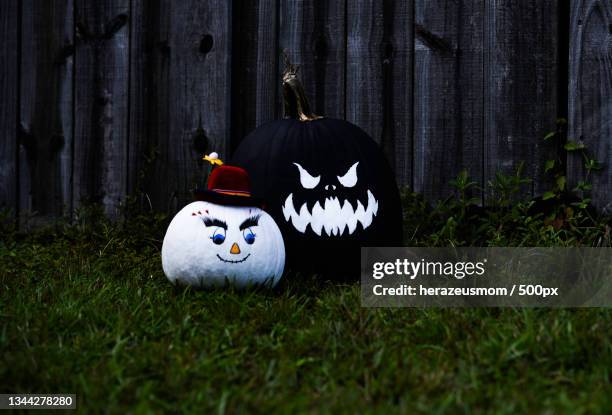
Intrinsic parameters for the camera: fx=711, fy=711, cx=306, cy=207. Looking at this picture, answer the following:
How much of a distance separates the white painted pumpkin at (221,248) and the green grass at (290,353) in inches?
3.0

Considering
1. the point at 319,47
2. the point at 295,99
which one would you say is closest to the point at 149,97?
the point at 319,47

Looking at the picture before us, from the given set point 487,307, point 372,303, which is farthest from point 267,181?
point 487,307

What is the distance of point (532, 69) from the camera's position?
12.6 feet

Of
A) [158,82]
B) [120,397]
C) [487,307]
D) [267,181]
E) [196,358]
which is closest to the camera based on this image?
[120,397]

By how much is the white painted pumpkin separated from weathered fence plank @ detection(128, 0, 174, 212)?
1.48 metres

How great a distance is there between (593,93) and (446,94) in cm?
77

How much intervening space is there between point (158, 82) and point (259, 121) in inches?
26.8

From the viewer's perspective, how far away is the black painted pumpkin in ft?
10.0

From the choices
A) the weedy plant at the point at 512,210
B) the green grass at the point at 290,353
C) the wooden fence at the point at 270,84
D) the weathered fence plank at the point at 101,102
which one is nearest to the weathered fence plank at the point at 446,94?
the wooden fence at the point at 270,84

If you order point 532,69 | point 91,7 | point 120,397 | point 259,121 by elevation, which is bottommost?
point 120,397

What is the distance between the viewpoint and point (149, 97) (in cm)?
428

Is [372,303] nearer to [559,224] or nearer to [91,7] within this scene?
[559,224]

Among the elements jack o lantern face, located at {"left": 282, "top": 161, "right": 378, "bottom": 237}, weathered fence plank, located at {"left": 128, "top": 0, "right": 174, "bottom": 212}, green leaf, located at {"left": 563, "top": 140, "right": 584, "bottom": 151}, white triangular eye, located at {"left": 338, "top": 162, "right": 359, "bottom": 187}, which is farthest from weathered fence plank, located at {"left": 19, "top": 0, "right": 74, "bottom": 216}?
green leaf, located at {"left": 563, "top": 140, "right": 584, "bottom": 151}

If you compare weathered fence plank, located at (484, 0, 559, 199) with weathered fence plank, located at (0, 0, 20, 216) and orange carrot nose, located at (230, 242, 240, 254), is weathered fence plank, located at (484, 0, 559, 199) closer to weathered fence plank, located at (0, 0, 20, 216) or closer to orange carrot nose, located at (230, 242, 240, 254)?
orange carrot nose, located at (230, 242, 240, 254)
